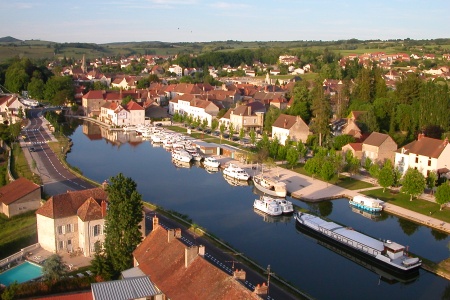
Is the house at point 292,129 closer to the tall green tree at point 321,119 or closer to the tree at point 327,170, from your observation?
the tall green tree at point 321,119

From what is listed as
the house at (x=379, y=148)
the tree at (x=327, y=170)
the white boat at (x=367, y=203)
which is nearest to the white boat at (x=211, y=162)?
the tree at (x=327, y=170)

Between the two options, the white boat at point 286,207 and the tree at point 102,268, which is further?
the white boat at point 286,207

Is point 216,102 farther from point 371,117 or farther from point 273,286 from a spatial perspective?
point 273,286

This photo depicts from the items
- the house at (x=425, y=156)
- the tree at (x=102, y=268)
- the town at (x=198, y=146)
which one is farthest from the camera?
the house at (x=425, y=156)

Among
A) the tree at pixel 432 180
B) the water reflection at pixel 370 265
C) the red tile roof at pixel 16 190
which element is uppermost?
the red tile roof at pixel 16 190

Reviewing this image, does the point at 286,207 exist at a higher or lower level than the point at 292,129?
lower

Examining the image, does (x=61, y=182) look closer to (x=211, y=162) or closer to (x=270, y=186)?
(x=211, y=162)

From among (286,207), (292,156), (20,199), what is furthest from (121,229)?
(292,156)
